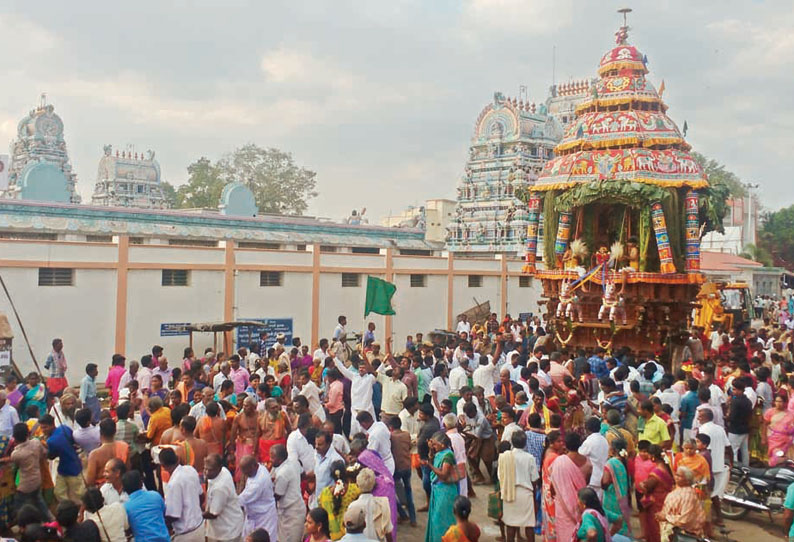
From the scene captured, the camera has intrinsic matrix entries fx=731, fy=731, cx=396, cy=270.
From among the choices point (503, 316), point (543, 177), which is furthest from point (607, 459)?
point (503, 316)

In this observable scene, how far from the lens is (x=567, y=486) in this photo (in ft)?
23.6

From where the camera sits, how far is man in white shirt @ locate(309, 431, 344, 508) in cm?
734

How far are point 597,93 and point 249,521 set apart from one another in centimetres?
1605

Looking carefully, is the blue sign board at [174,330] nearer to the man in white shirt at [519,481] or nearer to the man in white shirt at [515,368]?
the man in white shirt at [515,368]

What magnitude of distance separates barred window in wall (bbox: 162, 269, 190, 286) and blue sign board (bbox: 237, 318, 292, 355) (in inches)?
76.8

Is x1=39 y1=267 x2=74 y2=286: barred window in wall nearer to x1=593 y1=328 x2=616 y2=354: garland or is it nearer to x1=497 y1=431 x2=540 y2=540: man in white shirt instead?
x1=593 y1=328 x2=616 y2=354: garland

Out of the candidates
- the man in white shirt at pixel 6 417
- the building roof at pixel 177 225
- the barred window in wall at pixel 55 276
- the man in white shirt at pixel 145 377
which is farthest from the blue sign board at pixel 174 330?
the man in white shirt at pixel 6 417

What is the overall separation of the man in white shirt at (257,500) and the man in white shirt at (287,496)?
0.70ft

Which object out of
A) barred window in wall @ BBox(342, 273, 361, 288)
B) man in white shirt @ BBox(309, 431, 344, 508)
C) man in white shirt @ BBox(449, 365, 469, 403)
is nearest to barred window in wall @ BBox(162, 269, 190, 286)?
barred window in wall @ BBox(342, 273, 361, 288)

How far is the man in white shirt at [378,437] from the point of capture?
8.08 meters

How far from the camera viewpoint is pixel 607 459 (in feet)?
25.3

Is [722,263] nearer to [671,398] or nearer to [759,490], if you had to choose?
[671,398]

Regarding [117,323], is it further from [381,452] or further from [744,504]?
[744,504]

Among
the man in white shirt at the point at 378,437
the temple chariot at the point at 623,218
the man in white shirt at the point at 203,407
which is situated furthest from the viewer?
the temple chariot at the point at 623,218
